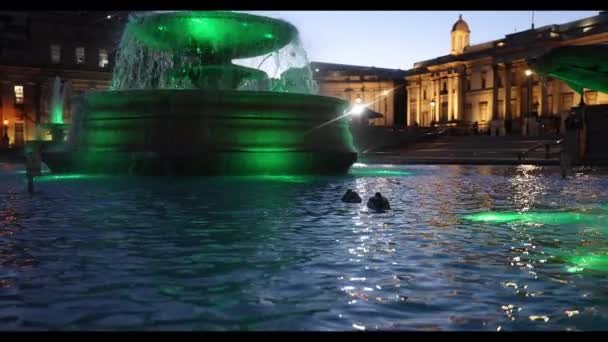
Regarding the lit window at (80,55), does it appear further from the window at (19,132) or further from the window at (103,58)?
the window at (19,132)

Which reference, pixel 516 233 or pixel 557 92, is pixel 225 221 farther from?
pixel 557 92

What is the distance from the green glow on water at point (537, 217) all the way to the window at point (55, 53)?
63.1 metres

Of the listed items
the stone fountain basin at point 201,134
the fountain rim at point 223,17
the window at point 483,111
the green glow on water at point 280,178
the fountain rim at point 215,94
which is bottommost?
the green glow on water at point 280,178

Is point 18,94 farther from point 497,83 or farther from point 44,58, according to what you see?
point 497,83

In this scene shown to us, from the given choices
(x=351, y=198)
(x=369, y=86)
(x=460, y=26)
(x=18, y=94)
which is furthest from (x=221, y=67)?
(x=460, y=26)

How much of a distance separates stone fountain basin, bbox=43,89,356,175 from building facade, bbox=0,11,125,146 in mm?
46652

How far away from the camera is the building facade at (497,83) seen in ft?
211

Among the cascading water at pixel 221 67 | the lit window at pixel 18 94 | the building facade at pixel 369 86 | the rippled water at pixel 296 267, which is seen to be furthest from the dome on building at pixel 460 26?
the rippled water at pixel 296 267

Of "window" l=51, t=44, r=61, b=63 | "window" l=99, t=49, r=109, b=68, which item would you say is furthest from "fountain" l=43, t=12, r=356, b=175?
"window" l=99, t=49, r=109, b=68

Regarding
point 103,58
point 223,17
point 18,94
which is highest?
point 103,58

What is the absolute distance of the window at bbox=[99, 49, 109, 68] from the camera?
66.9 m

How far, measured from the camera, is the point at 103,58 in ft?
220

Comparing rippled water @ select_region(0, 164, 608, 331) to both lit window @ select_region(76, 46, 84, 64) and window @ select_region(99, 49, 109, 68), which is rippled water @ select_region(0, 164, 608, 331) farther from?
window @ select_region(99, 49, 109, 68)

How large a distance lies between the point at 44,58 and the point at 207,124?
5418 centimetres
